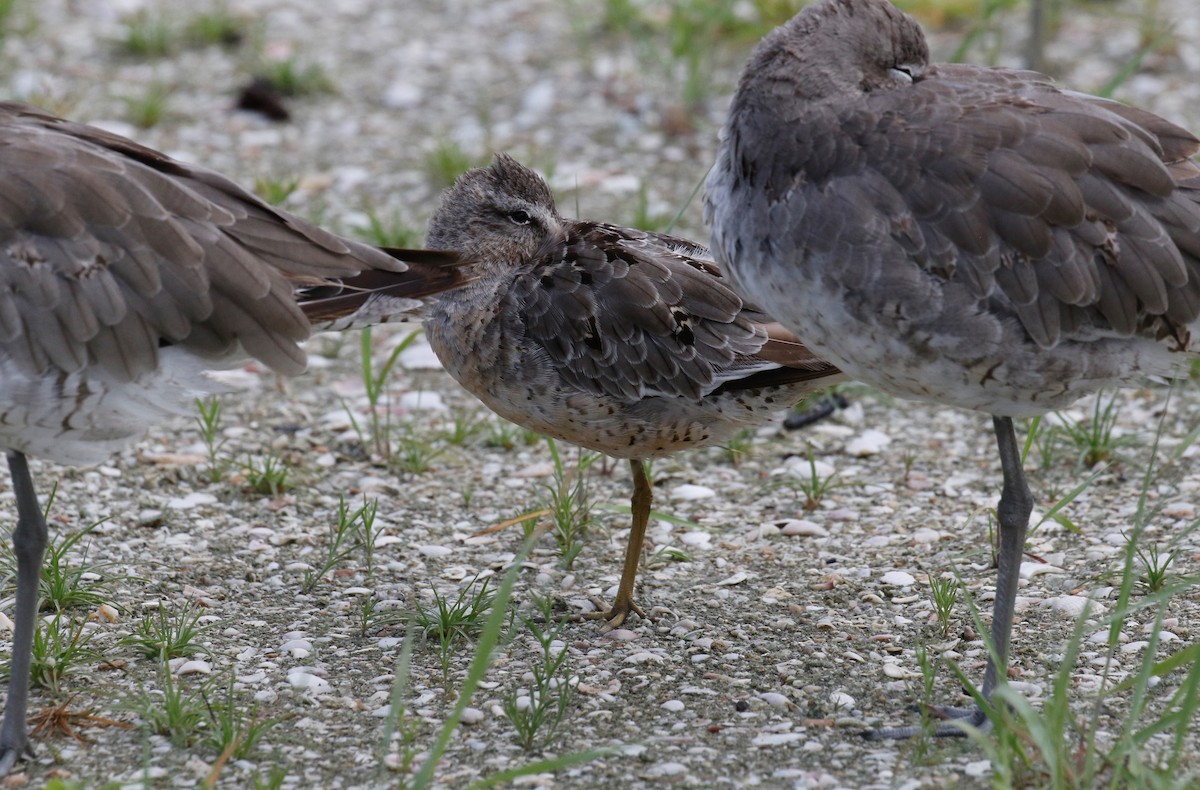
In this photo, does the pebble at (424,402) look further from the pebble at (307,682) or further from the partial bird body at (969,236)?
the partial bird body at (969,236)

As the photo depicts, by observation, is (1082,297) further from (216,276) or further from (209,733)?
(209,733)

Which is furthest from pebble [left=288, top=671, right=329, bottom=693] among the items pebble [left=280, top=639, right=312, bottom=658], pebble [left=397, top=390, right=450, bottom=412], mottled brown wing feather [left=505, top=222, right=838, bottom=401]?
pebble [left=397, top=390, right=450, bottom=412]

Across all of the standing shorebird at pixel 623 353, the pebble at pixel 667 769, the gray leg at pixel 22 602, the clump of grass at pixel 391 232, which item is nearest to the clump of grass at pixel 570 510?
the standing shorebird at pixel 623 353

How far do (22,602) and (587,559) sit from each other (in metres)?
2.25

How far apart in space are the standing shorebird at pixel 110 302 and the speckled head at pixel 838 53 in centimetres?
145

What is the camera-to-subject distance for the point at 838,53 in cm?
461

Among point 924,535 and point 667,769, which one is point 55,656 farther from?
point 924,535

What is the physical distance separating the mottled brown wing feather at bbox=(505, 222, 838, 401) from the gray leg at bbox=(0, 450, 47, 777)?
1783 mm

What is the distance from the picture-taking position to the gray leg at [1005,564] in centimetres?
450

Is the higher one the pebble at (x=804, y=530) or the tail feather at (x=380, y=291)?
the tail feather at (x=380, y=291)

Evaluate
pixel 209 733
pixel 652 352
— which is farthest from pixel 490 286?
pixel 209 733

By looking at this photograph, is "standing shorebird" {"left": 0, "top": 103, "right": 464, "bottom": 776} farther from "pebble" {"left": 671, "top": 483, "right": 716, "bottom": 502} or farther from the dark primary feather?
"pebble" {"left": 671, "top": 483, "right": 716, "bottom": 502}

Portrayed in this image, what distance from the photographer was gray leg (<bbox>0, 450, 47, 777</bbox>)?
435 cm

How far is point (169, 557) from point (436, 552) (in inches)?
40.7
